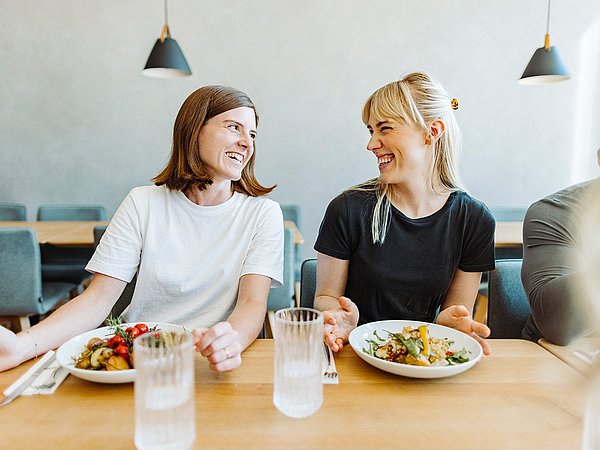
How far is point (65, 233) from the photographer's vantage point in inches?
115

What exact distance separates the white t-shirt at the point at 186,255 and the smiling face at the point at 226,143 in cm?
12

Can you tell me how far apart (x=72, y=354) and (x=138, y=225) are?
470 mm

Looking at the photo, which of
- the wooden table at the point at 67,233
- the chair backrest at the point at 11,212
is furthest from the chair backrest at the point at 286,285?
the chair backrest at the point at 11,212

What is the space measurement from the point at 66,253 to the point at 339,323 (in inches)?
110

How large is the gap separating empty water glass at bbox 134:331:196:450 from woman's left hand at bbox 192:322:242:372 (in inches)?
8.2

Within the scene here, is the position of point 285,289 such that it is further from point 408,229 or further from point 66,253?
point 66,253

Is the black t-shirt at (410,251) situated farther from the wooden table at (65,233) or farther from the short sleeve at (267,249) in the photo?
the wooden table at (65,233)

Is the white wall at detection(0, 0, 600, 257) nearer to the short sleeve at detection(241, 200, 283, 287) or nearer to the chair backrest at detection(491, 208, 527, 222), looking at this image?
the chair backrest at detection(491, 208, 527, 222)

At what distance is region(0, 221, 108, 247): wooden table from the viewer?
2.64 m

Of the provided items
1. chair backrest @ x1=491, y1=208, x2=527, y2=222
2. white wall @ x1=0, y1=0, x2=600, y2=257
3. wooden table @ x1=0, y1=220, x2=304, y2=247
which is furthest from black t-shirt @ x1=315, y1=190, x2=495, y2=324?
white wall @ x1=0, y1=0, x2=600, y2=257

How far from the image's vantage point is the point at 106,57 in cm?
406

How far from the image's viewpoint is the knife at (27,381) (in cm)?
79

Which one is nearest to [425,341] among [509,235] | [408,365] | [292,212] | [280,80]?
[408,365]

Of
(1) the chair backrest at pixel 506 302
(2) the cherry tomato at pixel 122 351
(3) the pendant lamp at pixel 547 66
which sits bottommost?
(1) the chair backrest at pixel 506 302
